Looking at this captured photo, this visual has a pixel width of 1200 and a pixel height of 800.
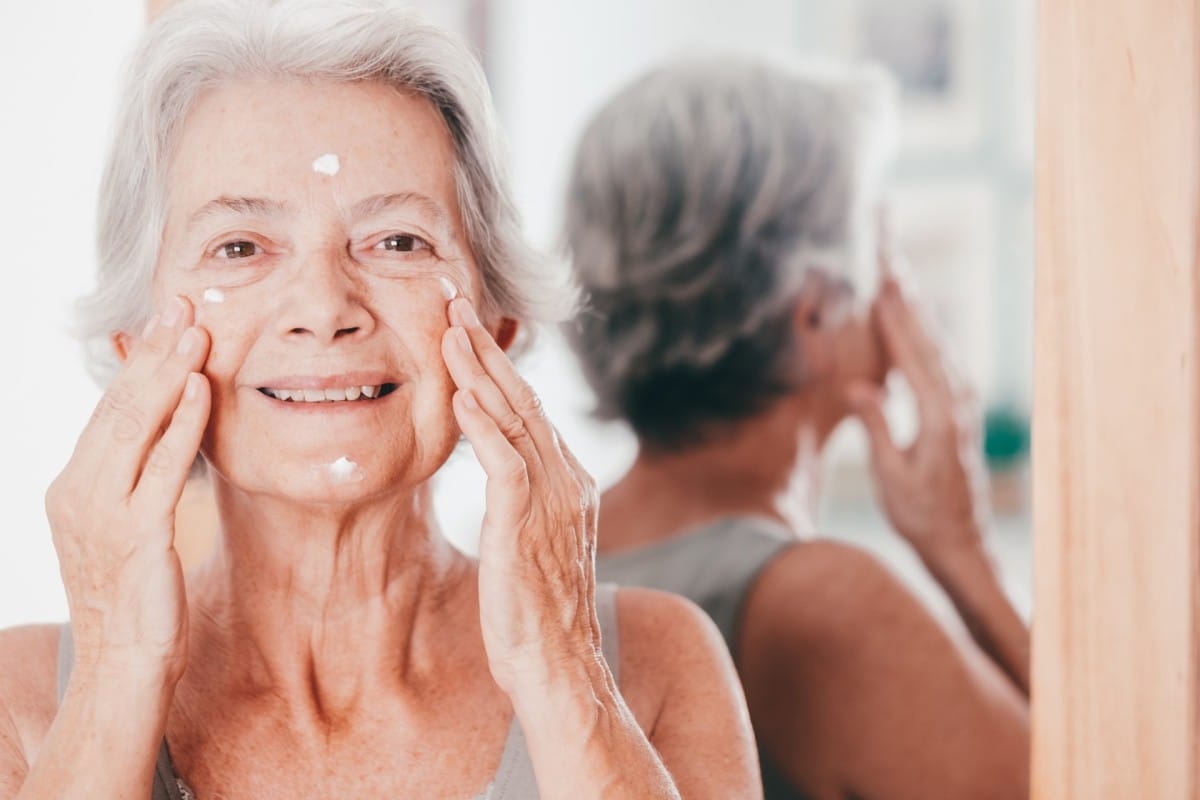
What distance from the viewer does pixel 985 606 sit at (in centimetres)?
171

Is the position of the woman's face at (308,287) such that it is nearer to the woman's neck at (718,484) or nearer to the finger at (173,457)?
the finger at (173,457)

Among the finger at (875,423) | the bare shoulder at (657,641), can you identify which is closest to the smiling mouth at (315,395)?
the bare shoulder at (657,641)

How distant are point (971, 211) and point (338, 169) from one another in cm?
348

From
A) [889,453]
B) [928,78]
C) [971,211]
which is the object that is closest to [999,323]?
[971,211]

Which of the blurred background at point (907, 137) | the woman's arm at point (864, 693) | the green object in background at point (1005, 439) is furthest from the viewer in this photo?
the green object in background at point (1005, 439)

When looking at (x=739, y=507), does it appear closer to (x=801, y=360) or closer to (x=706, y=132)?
(x=801, y=360)

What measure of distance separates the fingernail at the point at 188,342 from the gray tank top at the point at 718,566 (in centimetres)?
71

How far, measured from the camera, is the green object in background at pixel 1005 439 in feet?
13.4

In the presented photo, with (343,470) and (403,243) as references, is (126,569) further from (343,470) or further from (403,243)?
(403,243)

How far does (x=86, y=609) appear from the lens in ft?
3.05

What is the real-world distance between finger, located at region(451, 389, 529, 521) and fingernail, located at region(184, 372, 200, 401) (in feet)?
0.59

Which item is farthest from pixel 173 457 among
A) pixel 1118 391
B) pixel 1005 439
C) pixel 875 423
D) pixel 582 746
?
pixel 1005 439

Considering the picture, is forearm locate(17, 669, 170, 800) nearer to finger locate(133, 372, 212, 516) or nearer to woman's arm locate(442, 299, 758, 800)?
finger locate(133, 372, 212, 516)

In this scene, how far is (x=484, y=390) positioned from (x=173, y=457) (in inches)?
8.7
